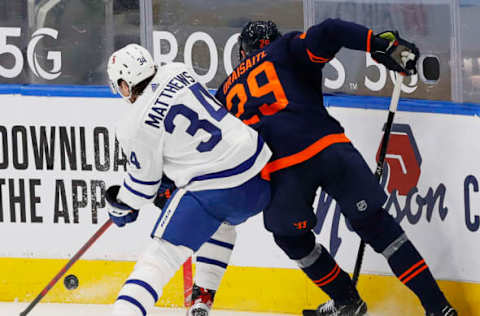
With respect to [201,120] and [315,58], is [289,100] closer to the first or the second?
[315,58]

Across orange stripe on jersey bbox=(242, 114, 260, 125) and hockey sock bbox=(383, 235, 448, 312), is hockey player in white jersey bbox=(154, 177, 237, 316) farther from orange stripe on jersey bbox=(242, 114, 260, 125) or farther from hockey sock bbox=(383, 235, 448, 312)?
hockey sock bbox=(383, 235, 448, 312)

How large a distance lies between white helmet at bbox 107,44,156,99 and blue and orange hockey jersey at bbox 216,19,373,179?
0.40m

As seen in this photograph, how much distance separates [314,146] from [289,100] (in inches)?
7.5

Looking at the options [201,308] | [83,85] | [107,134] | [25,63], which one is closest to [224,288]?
[201,308]

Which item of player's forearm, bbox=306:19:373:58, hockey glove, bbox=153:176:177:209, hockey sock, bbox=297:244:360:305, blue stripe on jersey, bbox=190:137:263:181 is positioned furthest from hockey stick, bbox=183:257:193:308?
player's forearm, bbox=306:19:373:58

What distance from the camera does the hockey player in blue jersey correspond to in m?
3.18

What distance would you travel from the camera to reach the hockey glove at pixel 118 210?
330cm

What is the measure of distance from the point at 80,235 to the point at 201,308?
0.79 m

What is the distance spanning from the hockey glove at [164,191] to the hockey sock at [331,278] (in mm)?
553

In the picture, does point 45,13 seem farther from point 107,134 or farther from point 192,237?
point 192,237

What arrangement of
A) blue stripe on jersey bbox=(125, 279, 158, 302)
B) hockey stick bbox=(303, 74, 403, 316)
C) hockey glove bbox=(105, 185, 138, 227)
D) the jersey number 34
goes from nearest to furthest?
blue stripe on jersey bbox=(125, 279, 158, 302)
the jersey number 34
hockey glove bbox=(105, 185, 138, 227)
hockey stick bbox=(303, 74, 403, 316)

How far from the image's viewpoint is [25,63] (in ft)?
13.4

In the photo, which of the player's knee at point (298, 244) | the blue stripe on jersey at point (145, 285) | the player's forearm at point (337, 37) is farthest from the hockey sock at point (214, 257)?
the player's forearm at point (337, 37)

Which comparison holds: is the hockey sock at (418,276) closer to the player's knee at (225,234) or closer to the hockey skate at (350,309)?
the hockey skate at (350,309)
